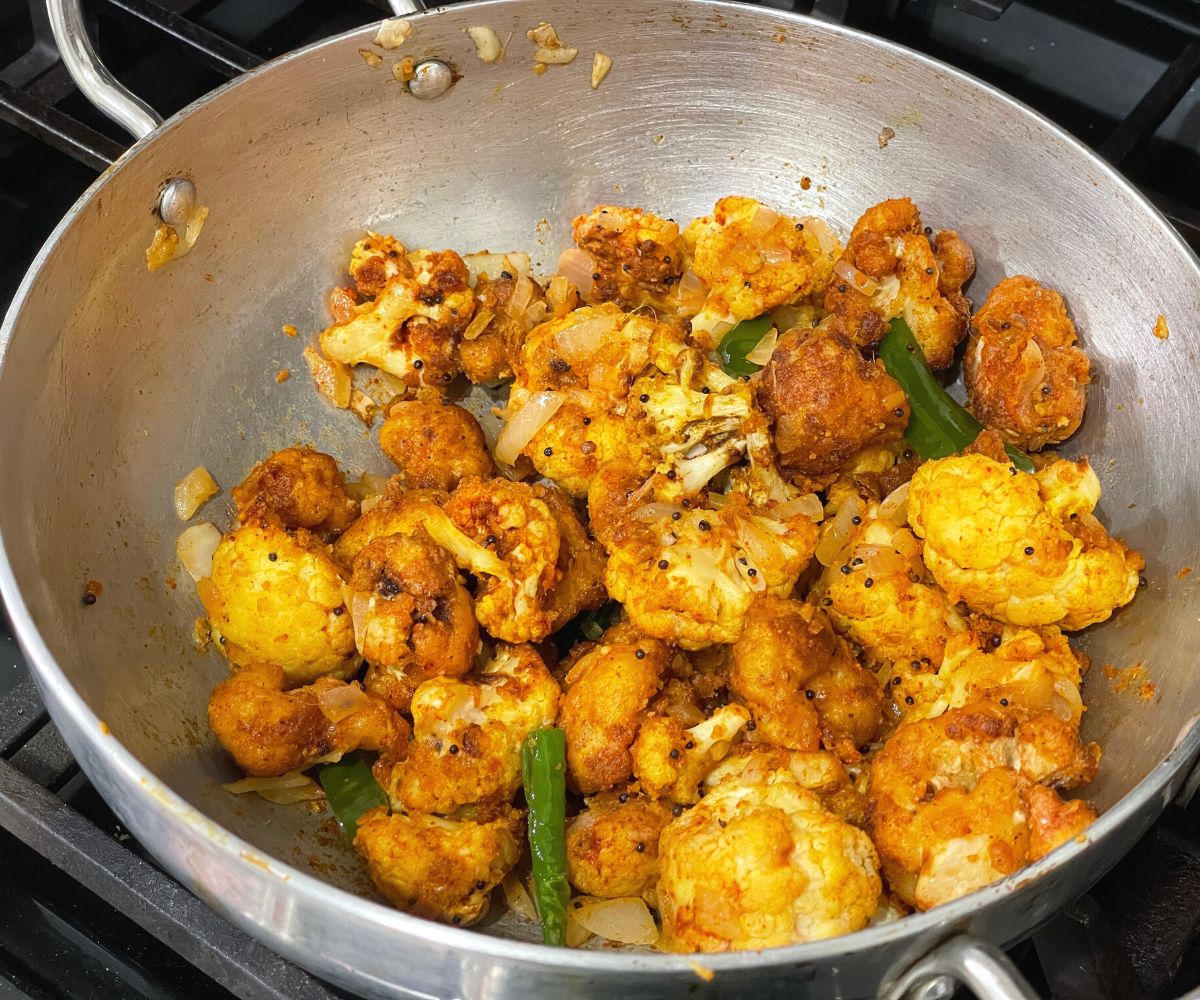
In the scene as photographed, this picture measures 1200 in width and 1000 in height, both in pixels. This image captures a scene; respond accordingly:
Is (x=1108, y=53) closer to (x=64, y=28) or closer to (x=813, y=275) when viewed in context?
(x=813, y=275)

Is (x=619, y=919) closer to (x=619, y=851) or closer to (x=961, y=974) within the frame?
(x=619, y=851)

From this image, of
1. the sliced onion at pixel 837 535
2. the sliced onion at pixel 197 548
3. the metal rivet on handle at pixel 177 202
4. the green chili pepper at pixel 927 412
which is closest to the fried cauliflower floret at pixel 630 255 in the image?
the green chili pepper at pixel 927 412

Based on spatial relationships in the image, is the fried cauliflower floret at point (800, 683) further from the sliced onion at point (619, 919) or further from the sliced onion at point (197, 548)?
the sliced onion at point (197, 548)

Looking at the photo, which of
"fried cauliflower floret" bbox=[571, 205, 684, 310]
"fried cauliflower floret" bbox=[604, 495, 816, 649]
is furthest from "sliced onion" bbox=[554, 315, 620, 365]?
"fried cauliflower floret" bbox=[604, 495, 816, 649]

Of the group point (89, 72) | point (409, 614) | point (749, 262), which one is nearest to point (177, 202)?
point (89, 72)

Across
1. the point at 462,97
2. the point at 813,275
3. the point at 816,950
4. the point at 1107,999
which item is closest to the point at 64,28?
the point at 462,97

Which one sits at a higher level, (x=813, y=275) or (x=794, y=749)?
(x=813, y=275)
